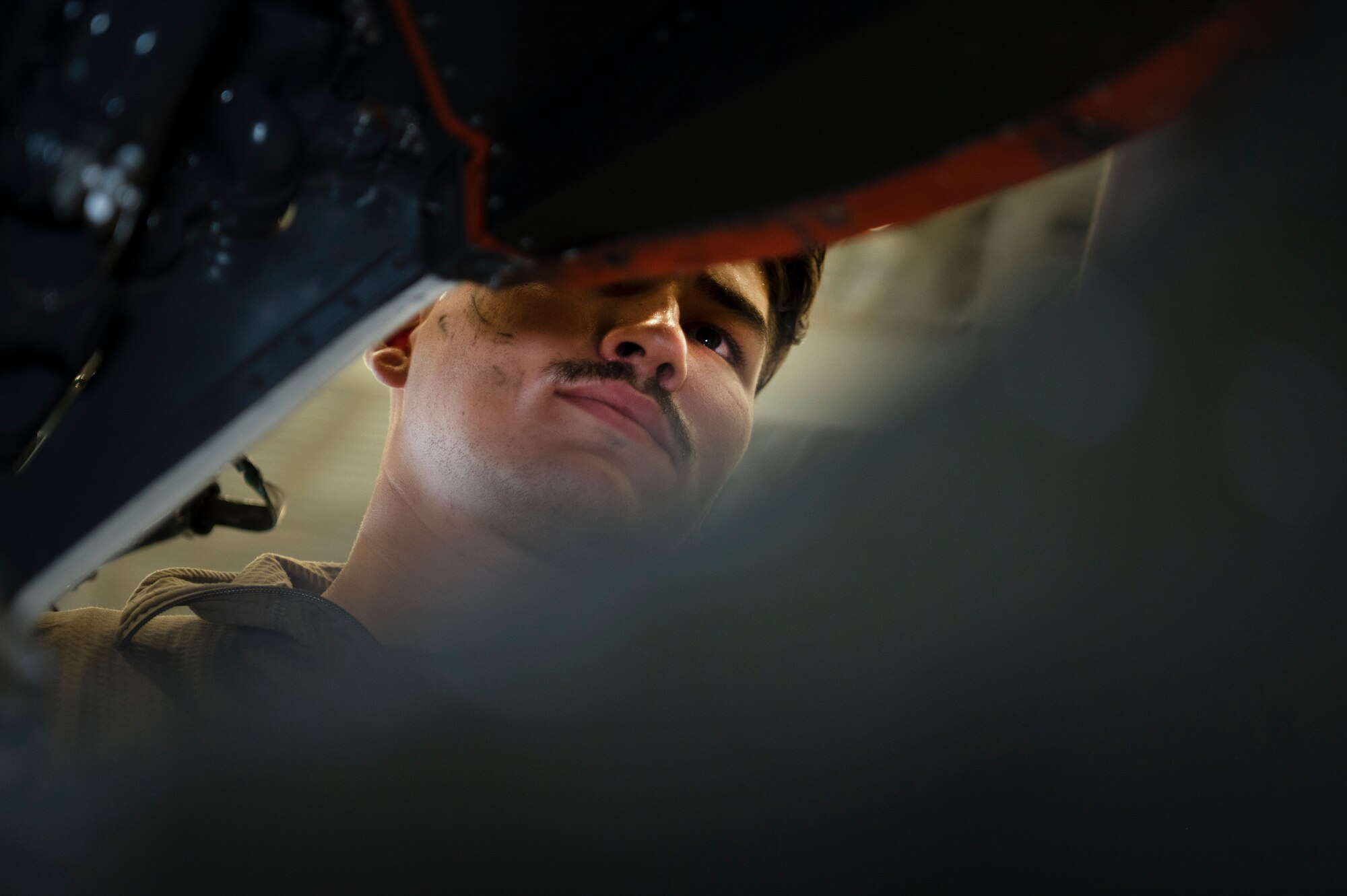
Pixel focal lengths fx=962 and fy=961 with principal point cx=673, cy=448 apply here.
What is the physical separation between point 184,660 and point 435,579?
11.0 inches

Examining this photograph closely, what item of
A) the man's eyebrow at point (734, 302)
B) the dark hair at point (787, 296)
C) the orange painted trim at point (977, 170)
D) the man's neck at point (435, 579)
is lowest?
the man's neck at point (435, 579)

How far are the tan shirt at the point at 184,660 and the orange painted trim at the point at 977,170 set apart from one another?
58 centimetres

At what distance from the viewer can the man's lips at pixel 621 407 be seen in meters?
1.03

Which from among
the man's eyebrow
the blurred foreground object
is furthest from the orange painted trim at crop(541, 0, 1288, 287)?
the man's eyebrow

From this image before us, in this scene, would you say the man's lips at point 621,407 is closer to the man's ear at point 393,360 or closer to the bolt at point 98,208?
the man's ear at point 393,360

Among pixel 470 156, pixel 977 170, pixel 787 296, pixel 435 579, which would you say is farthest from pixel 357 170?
Result: pixel 787 296

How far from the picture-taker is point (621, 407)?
104cm

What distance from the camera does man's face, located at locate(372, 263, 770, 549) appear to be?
1.03 m

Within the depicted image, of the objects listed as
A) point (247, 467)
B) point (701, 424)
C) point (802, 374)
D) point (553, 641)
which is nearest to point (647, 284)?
point (701, 424)

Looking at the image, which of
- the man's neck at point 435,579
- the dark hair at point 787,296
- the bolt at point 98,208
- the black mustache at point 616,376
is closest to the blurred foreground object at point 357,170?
the bolt at point 98,208

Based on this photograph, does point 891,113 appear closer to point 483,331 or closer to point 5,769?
point 483,331

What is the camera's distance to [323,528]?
3381 millimetres

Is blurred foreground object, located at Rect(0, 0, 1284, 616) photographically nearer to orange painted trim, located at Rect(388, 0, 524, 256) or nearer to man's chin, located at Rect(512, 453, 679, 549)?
orange painted trim, located at Rect(388, 0, 524, 256)

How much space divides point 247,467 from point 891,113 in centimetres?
98
